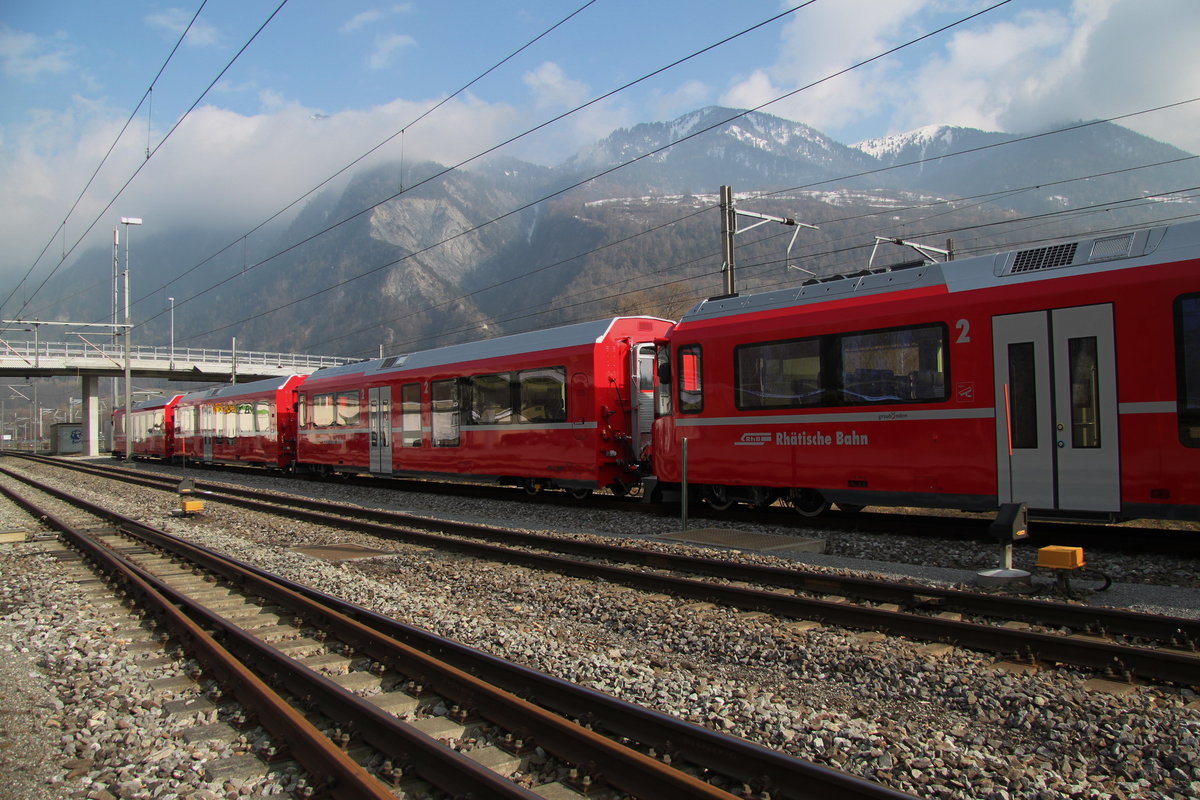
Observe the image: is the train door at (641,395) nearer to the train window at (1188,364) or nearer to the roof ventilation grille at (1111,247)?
the roof ventilation grille at (1111,247)

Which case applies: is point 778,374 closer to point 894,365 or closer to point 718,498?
point 894,365

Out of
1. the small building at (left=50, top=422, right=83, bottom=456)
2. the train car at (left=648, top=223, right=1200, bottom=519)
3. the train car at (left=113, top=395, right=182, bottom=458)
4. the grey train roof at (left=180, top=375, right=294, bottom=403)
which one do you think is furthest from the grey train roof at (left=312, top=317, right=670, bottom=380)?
the small building at (left=50, top=422, right=83, bottom=456)

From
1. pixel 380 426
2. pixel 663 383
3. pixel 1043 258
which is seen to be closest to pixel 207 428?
pixel 380 426

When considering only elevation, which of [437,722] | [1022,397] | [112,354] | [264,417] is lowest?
[437,722]

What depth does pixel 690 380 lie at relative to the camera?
12.0 metres

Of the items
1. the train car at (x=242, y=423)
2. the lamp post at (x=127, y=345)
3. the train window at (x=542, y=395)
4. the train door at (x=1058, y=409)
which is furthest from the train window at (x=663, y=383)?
the lamp post at (x=127, y=345)

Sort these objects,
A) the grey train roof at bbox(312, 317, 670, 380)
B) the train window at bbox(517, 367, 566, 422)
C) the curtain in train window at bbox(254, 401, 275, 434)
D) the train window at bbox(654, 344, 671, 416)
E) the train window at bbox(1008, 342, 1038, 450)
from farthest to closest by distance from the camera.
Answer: the curtain in train window at bbox(254, 401, 275, 434) < the train window at bbox(517, 367, 566, 422) < the grey train roof at bbox(312, 317, 670, 380) < the train window at bbox(654, 344, 671, 416) < the train window at bbox(1008, 342, 1038, 450)

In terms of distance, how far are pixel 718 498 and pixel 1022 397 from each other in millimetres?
4741

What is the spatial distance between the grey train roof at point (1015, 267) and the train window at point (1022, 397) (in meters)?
0.81

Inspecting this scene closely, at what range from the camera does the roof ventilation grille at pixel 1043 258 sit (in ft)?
28.4

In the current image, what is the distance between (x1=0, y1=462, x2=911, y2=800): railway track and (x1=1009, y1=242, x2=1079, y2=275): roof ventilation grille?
7.18 meters

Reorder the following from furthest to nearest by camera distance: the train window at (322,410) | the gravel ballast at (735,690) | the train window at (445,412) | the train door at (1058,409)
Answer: the train window at (322,410), the train window at (445,412), the train door at (1058,409), the gravel ballast at (735,690)

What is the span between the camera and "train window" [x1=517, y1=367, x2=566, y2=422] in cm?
1447

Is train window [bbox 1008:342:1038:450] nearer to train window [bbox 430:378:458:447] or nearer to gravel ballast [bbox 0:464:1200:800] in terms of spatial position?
gravel ballast [bbox 0:464:1200:800]
